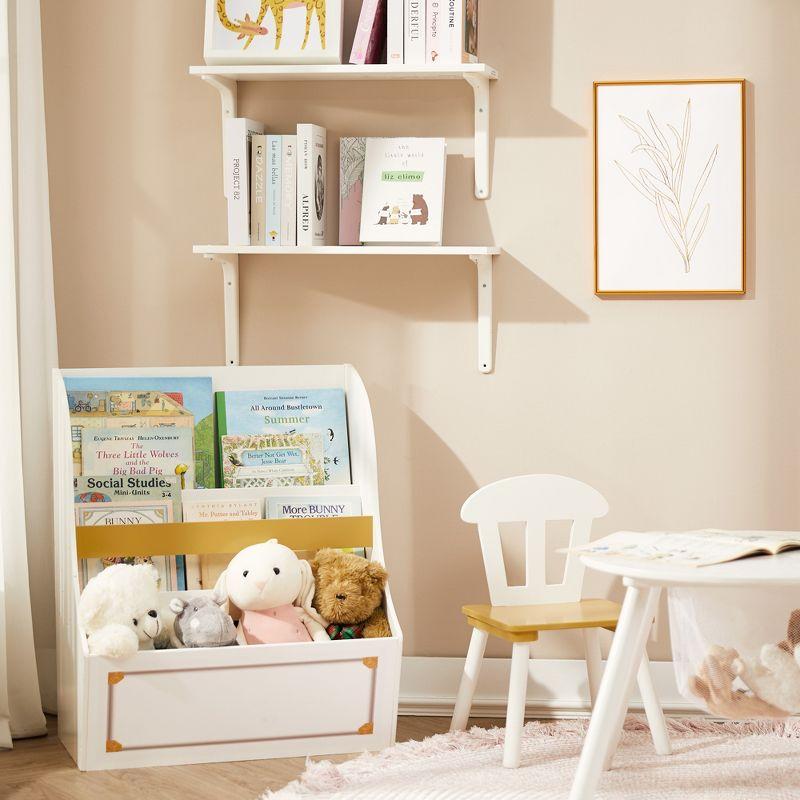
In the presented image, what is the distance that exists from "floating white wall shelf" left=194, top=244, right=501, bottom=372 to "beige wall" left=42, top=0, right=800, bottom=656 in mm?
37

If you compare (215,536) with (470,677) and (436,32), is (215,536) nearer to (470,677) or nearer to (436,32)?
(470,677)

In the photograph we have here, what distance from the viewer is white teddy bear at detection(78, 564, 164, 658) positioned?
1971 mm

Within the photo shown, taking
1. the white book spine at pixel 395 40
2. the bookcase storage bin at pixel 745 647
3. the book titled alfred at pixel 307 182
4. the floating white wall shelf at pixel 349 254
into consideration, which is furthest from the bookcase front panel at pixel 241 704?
the white book spine at pixel 395 40

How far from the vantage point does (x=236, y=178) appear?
2.35m

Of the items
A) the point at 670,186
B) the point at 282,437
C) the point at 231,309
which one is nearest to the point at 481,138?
the point at 670,186

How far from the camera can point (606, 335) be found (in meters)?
2.49

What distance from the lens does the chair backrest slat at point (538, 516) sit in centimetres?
229

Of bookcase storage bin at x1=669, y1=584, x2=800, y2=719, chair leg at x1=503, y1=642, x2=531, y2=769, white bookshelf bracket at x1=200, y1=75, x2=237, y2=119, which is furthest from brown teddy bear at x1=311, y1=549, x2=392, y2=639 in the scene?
white bookshelf bracket at x1=200, y1=75, x2=237, y2=119

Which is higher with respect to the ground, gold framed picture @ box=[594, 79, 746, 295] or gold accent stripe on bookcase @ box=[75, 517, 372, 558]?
gold framed picture @ box=[594, 79, 746, 295]

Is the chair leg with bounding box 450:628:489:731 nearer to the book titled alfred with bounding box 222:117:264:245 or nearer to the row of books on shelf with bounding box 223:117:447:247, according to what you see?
the row of books on shelf with bounding box 223:117:447:247

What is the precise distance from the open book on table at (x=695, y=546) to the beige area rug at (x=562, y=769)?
0.52 metres

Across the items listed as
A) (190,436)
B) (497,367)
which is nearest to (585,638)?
(497,367)

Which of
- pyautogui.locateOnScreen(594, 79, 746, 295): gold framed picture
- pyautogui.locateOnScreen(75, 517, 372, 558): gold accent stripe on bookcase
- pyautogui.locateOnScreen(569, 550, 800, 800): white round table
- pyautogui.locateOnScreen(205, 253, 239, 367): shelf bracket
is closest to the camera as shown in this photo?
pyautogui.locateOnScreen(569, 550, 800, 800): white round table

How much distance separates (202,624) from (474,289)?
1016 mm
